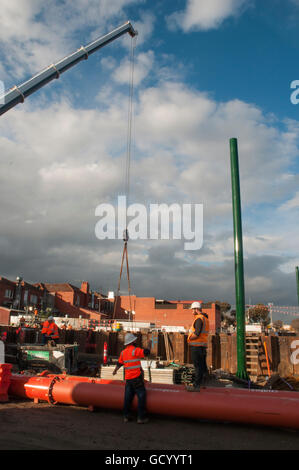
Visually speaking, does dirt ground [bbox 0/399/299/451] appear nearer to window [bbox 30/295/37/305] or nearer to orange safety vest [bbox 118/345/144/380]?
orange safety vest [bbox 118/345/144/380]

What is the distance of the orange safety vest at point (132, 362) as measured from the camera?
6574 millimetres

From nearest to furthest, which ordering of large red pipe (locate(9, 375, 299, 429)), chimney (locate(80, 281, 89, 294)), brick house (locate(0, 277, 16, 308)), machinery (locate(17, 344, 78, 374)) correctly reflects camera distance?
1. large red pipe (locate(9, 375, 299, 429))
2. machinery (locate(17, 344, 78, 374))
3. brick house (locate(0, 277, 16, 308))
4. chimney (locate(80, 281, 89, 294))

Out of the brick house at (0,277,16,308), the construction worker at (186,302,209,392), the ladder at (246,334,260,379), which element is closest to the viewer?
the construction worker at (186,302,209,392)

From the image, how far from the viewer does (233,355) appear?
15.2m

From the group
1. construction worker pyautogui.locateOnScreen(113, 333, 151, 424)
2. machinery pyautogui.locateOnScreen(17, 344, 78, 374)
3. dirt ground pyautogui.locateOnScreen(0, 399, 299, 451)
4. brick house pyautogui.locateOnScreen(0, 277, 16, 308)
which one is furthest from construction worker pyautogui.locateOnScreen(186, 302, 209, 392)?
brick house pyautogui.locateOnScreen(0, 277, 16, 308)

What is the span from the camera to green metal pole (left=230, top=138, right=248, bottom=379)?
10.3m

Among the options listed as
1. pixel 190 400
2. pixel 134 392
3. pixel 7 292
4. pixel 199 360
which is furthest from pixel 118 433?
pixel 7 292

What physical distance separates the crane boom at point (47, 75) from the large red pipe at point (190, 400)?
10.7 m

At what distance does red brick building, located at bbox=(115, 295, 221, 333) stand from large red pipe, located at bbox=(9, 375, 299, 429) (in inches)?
1967

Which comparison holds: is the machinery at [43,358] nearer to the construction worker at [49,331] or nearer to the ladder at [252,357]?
the construction worker at [49,331]

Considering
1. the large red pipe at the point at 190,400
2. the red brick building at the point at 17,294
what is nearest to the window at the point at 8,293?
the red brick building at the point at 17,294

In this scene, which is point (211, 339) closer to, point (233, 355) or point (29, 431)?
point (233, 355)

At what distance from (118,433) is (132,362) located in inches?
48.7
